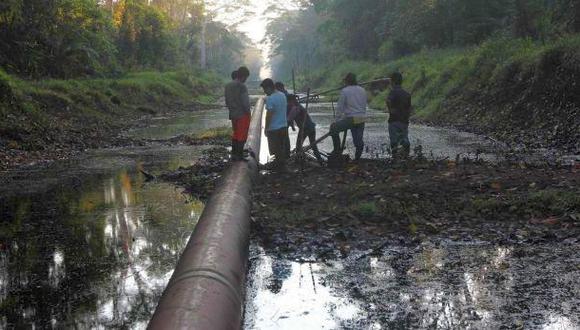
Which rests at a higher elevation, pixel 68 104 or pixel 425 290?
pixel 68 104

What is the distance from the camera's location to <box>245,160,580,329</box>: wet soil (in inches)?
173

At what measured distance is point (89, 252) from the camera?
616cm

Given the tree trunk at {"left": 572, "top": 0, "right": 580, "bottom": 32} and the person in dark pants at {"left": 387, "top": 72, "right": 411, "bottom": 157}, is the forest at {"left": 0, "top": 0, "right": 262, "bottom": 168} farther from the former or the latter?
the tree trunk at {"left": 572, "top": 0, "right": 580, "bottom": 32}

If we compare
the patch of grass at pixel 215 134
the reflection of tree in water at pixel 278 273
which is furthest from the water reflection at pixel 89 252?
the patch of grass at pixel 215 134

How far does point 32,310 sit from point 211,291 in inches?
66.8

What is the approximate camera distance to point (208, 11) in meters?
74.1

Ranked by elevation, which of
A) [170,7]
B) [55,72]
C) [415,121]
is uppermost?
[170,7]

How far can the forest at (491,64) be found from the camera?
45.3 feet

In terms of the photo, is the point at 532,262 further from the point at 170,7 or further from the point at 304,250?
the point at 170,7

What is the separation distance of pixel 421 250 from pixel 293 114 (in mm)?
5645

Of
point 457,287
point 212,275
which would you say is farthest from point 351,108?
point 212,275

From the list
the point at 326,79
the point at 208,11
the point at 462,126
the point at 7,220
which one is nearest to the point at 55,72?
the point at 462,126

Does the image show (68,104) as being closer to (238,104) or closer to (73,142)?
(73,142)

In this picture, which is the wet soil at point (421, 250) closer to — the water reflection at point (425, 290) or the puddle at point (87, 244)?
the water reflection at point (425, 290)
